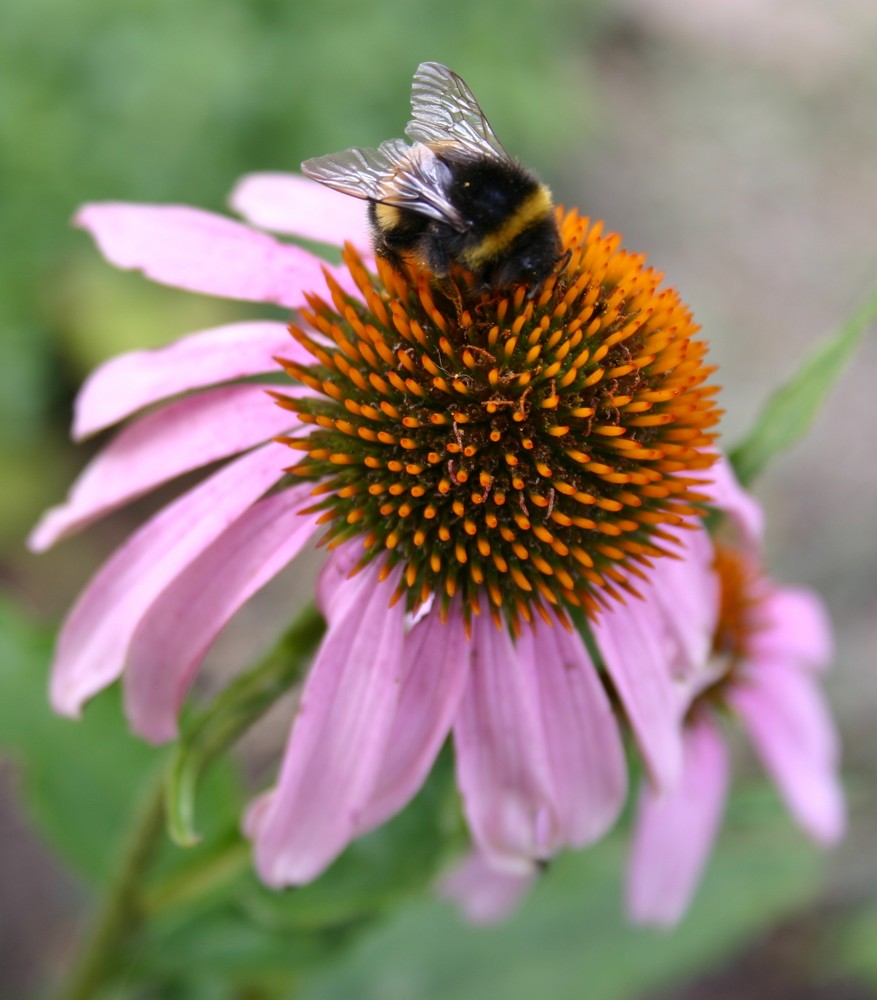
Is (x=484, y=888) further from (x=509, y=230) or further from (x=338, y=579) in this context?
(x=509, y=230)

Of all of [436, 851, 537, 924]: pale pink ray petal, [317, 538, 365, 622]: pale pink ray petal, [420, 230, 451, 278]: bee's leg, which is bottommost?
[436, 851, 537, 924]: pale pink ray petal

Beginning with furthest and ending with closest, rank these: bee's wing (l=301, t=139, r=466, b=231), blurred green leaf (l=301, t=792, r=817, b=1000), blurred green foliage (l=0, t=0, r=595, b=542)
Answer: blurred green foliage (l=0, t=0, r=595, b=542)
blurred green leaf (l=301, t=792, r=817, b=1000)
bee's wing (l=301, t=139, r=466, b=231)

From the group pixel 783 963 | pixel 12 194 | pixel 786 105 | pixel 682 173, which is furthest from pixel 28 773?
pixel 786 105

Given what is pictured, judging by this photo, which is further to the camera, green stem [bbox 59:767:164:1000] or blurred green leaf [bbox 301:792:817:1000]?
blurred green leaf [bbox 301:792:817:1000]

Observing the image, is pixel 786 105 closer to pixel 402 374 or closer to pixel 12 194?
pixel 12 194

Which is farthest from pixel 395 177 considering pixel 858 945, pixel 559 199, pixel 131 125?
pixel 559 199

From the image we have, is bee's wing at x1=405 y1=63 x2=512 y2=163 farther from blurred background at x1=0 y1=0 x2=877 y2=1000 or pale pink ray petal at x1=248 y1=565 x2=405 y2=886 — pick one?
blurred background at x1=0 y1=0 x2=877 y2=1000

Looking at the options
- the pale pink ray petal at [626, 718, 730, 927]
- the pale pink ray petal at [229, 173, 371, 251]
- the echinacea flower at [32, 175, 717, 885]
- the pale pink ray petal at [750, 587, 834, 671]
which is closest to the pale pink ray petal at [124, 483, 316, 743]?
the echinacea flower at [32, 175, 717, 885]

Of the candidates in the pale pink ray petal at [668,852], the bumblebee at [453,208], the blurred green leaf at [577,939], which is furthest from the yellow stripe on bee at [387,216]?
the blurred green leaf at [577,939]
